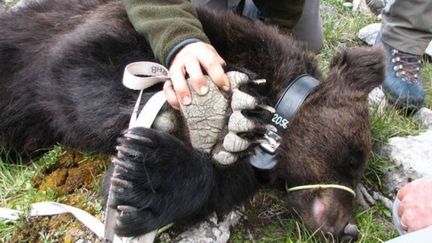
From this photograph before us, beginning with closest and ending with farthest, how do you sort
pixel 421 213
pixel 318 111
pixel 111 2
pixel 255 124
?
1. pixel 421 213
2. pixel 255 124
3. pixel 318 111
4. pixel 111 2

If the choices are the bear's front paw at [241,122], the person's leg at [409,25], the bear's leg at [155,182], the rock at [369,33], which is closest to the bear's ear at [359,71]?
the bear's front paw at [241,122]

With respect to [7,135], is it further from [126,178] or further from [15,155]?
[126,178]

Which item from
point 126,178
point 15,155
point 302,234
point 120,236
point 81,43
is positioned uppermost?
point 81,43

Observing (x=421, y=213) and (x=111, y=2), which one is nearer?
(x=421, y=213)

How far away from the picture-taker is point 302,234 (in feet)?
8.46

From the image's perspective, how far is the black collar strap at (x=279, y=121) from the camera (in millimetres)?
2525

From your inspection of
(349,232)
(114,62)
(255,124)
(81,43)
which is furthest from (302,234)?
(81,43)

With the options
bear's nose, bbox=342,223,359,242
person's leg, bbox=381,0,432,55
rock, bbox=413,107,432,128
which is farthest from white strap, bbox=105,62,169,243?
person's leg, bbox=381,0,432,55

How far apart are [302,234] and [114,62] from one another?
4.13 ft

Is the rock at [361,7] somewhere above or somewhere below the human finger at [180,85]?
below

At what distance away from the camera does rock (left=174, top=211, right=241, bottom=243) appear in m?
2.39

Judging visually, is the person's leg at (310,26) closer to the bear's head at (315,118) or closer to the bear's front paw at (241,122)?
the bear's head at (315,118)

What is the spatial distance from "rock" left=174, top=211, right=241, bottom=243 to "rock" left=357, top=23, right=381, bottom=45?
287 centimetres

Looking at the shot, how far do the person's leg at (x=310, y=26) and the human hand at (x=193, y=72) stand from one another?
195 centimetres
